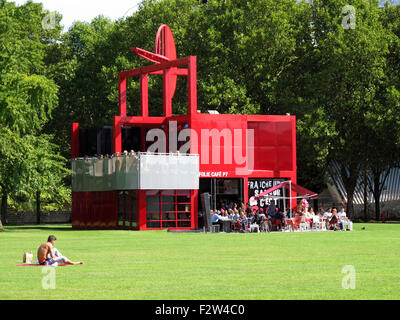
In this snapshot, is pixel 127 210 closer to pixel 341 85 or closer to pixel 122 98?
pixel 122 98

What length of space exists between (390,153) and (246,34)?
49.2 ft

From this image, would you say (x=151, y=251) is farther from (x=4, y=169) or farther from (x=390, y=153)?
(x=390, y=153)

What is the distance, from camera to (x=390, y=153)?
239 ft

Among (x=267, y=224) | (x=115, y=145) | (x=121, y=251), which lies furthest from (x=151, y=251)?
(x=115, y=145)

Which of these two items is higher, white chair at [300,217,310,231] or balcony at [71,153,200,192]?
balcony at [71,153,200,192]

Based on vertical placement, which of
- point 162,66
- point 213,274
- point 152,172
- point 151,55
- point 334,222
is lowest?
point 213,274

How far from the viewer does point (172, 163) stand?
55.8m

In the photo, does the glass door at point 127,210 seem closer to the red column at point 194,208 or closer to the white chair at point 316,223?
the red column at point 194,208

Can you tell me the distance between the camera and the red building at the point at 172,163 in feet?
184

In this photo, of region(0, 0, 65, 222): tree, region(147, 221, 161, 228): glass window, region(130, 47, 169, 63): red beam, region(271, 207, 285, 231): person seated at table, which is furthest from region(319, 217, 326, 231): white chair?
region(0, 0, 65, 222): tree

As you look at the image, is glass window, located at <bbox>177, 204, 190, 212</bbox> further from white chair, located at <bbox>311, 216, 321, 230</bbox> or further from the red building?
white chair, located at <bbox>311, 216, 321, 230</bbox>

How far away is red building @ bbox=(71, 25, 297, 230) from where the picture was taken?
56125 millimetres

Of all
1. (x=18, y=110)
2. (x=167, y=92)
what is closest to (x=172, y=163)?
(x=167, y=92)
